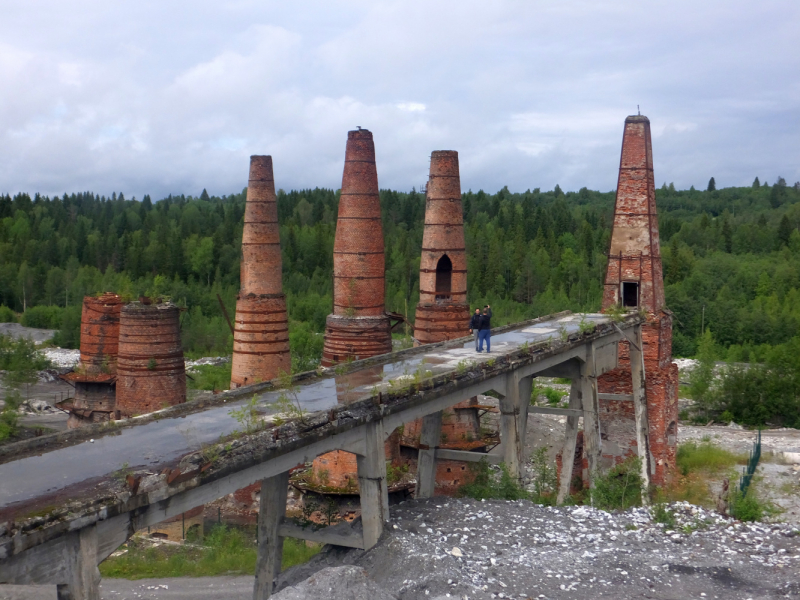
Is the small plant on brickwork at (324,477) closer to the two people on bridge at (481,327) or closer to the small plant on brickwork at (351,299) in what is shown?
the small plant on brickwork at (351,299)

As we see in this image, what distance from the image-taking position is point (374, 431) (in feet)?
33.8

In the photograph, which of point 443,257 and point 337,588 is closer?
point 337,588

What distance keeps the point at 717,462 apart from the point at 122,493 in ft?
56.4

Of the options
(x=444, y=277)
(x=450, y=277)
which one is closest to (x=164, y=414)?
(x=450, y=277)

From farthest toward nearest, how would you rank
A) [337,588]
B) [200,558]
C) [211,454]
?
[200,558]
[337,588]
[211,454]

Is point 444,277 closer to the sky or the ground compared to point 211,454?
closer to the sky

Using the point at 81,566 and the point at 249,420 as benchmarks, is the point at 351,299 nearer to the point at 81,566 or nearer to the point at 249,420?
the point at 249,420

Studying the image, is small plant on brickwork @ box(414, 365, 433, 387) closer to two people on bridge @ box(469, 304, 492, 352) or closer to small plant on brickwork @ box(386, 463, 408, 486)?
two people on bridge @ box(469, 304, 492, 352)

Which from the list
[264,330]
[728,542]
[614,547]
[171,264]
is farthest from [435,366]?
[171,264]

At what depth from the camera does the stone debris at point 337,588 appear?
831cm

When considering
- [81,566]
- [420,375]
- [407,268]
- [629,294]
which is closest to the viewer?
[81,566]

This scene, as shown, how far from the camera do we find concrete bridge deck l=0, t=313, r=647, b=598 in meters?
6.81

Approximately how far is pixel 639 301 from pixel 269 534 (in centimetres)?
1117

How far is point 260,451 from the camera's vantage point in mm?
8430
